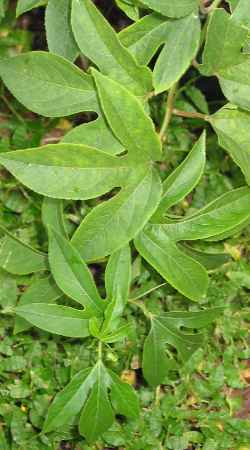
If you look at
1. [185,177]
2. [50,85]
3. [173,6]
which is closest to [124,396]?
[185,177]

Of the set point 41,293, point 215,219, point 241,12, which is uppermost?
point 241,12

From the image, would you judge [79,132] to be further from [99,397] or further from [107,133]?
[99,397]

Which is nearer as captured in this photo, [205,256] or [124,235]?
[124,235]

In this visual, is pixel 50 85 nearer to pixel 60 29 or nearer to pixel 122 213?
pixel 60 29

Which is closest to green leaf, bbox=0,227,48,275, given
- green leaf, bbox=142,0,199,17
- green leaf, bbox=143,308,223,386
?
green leaf, bbox=143,308,223,386

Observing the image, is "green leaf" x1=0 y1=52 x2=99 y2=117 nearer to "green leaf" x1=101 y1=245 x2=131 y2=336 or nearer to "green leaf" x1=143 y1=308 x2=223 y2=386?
"green leaf" x1=101 y1=245 x2=131 y2=336

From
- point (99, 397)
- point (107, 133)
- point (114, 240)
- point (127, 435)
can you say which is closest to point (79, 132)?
point (107, 133)

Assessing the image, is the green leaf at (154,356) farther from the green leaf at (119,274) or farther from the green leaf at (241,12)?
the green leaf at (241,12)

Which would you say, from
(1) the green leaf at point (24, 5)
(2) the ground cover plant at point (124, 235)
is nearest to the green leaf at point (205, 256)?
(2) the ground cover plant at point (124, 235)
